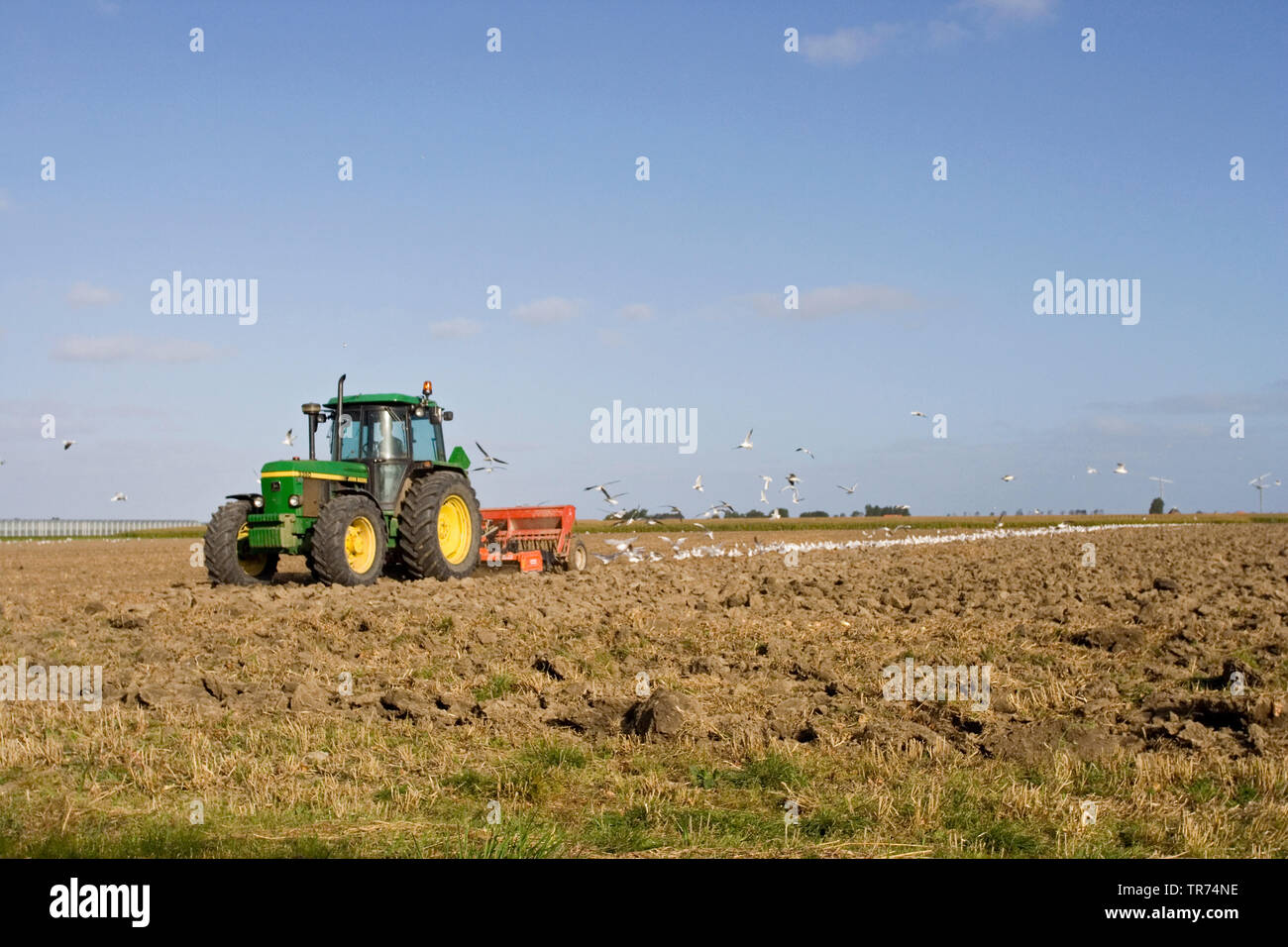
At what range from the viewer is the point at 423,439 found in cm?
1686

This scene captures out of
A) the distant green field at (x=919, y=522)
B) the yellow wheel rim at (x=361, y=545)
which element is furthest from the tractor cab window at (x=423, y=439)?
the distant green field at (x=919, y=522)

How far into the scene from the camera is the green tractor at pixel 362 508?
1473 cm

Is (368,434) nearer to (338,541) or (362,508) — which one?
(362,508)

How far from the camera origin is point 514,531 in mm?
19281

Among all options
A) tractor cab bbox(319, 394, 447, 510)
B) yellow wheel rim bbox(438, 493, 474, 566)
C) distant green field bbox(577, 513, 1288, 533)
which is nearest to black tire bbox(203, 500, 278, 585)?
tractor cab bbox(319, 394, 447, 510)

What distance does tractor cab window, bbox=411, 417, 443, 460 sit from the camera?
1670 centimetres

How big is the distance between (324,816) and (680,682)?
386cm

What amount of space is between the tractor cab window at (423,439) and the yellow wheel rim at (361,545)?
64.9 inches

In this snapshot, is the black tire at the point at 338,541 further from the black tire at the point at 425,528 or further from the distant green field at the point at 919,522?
the distant green field at the point at 919,522

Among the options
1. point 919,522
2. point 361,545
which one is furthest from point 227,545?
point 919,522

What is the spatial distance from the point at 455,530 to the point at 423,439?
1642 mm

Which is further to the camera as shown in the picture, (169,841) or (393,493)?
(393,493)
